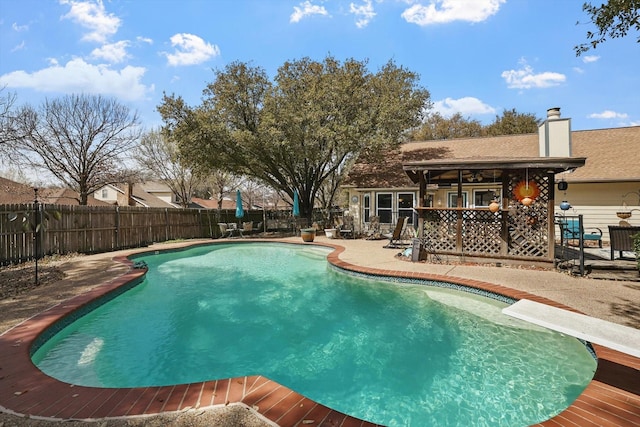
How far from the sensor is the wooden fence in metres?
8.51

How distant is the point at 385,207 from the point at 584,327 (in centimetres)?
1382

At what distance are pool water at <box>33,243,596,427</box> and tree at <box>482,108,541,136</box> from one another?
25849 millimetres

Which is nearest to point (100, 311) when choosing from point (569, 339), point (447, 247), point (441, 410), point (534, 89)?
point (441, 410)

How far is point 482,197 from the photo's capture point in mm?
14805

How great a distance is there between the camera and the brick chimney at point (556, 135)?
1288cm

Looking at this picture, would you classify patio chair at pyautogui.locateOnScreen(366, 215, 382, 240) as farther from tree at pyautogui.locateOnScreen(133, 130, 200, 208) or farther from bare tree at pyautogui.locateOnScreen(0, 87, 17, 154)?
tree at pyautogui.locateOnScreen(133, 130, 200, 208)

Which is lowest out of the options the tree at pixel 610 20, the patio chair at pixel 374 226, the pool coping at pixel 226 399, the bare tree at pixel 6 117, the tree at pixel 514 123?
the pool coping at pixel 226 399

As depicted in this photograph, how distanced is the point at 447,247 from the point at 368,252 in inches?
107

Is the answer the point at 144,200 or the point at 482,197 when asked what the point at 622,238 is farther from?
the point at 144,200

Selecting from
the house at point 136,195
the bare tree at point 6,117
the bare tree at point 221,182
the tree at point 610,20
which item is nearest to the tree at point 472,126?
the bare tree at point 221,182

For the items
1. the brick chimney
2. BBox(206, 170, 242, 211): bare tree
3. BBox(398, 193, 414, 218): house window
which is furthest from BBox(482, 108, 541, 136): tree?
BBox(206, 170, 242, 211): bare tree

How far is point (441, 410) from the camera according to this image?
2.97 m

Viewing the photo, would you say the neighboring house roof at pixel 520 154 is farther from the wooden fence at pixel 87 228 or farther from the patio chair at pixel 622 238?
the wooden fence at pixel 87 228

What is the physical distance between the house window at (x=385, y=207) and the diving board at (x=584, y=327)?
1309cm
